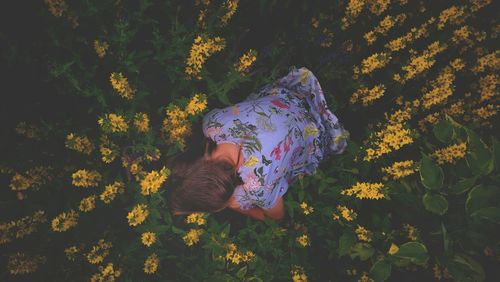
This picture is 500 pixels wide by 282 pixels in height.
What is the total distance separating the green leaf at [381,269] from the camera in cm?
267

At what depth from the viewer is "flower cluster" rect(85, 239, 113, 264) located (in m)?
2.02

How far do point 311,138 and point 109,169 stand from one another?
1471 millimetres

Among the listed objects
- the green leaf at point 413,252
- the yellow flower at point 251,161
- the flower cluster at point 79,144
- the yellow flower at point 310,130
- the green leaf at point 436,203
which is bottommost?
the green leaf at point 413,252

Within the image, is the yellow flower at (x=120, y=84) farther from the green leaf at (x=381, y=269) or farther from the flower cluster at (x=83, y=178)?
the green leaf at (x=381, y=269)

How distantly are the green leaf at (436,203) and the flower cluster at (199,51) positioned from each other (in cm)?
192

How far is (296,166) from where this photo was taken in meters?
2.52

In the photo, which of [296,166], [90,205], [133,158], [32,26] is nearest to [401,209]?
[296,166]

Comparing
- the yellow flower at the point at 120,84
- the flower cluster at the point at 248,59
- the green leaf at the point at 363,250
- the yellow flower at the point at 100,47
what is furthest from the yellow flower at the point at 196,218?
the green leaf at the point at 363,250

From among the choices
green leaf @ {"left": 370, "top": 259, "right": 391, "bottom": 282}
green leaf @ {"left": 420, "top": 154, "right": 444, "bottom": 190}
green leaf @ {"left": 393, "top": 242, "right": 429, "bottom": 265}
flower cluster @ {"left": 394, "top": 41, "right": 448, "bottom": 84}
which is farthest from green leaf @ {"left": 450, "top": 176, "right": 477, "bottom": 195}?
flower cluster @ {"left": 394, "top": 41, "right": 448, "bottom": 84}

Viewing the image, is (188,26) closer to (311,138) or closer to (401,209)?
(311,138)

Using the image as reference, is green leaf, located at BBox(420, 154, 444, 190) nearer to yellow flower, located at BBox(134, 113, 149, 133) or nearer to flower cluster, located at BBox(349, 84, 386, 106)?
flower cluster, located at BBox(349, 84, 386, 106)

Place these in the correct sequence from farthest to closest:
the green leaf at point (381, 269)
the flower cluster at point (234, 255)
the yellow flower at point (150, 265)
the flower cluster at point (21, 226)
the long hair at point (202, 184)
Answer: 1. the green leaf at point (381, 269)
2. the flower cluster at point (234, 255)
3. the yellow flower at point (150, 265)
4. the long hair at point (202, 184)
5. the flower cluster at point (21, 226)

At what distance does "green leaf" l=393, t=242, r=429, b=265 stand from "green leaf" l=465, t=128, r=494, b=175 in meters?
0.72

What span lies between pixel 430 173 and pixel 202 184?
1734 millimetres
